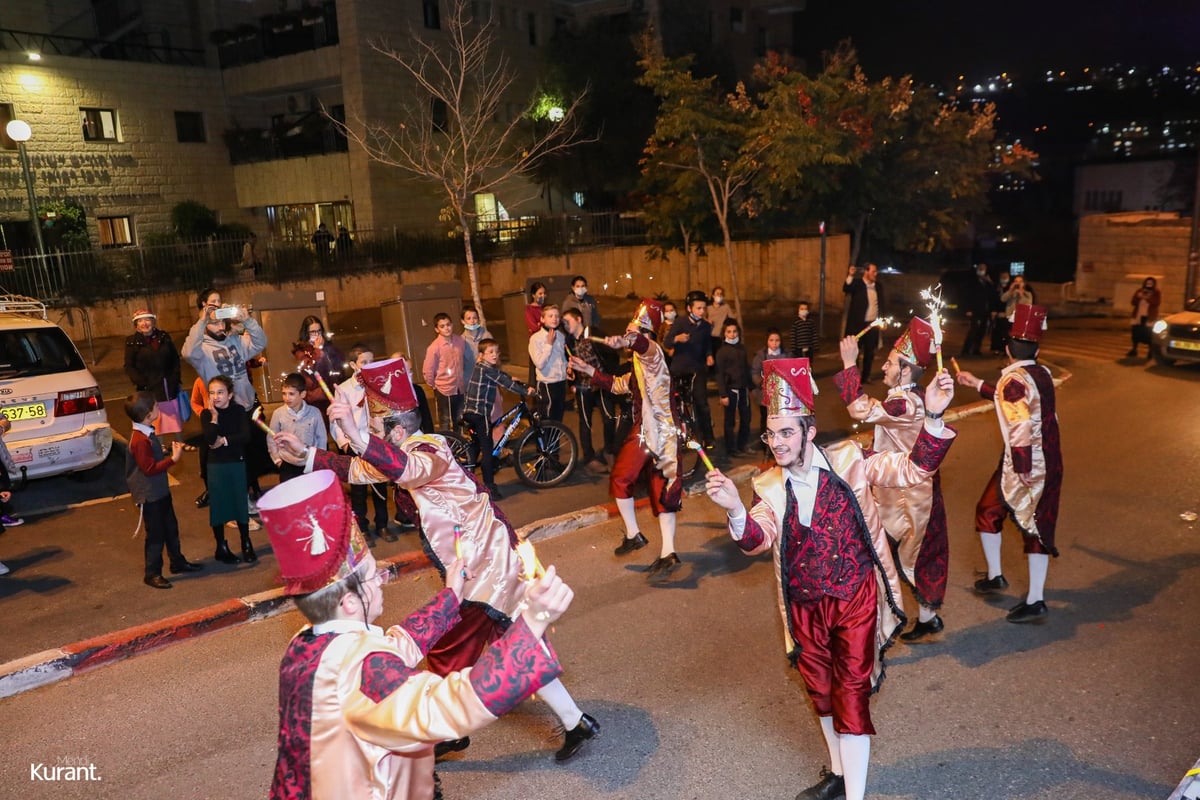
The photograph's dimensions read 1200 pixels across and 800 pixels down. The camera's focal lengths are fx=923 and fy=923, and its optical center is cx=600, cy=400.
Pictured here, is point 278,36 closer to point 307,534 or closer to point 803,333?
point 803,333

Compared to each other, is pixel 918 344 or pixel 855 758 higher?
pixel 918 344

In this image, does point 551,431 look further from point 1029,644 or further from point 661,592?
point 1029,644

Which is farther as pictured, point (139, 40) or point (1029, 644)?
point (139, 40)

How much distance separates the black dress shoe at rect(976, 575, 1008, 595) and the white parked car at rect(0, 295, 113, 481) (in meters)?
8.80

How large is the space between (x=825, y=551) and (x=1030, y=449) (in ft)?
8.75

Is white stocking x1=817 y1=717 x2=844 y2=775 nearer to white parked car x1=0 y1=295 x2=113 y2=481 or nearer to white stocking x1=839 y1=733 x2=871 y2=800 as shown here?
white stocking x1=839 y1=733 x2=871 y2=800

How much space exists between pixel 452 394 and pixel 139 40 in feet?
76.0

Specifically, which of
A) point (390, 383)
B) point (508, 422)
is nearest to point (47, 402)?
point (508, 422)

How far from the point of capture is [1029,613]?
634 centimetres

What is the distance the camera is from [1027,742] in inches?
193

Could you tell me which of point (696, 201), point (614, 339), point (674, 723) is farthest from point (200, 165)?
point (674, 723)

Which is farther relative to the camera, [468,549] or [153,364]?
[153,364]

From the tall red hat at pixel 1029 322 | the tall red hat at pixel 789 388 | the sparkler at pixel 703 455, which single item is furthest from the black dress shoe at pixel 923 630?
the sparkler at pixel 703 455

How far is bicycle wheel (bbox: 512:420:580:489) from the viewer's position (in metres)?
9.90
